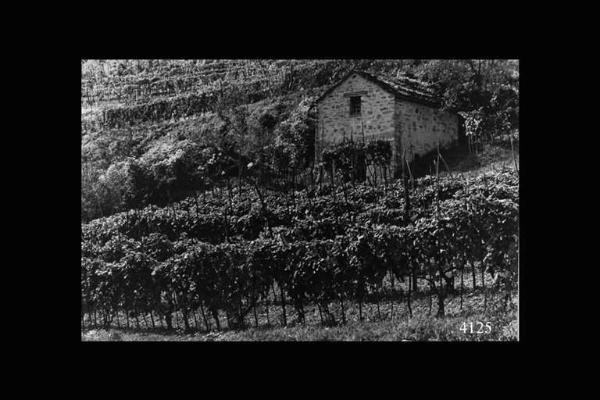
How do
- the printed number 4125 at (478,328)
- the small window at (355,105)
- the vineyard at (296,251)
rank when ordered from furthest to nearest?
the small window at (355,105) → the vineyard at (296,251) → the printed number 4125 at (478,328)

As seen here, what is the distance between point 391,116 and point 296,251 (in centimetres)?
181

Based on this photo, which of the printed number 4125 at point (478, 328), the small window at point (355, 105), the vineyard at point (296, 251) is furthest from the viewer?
the small window at point (355, 105)

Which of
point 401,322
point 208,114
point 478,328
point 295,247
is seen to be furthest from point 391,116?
point 478,328

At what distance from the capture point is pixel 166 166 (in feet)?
25.9

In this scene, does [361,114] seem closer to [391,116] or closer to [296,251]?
[391,116]

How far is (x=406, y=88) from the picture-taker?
7.63 metres

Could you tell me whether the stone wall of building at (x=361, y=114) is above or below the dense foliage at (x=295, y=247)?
above

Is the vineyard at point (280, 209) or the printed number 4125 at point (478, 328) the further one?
the vineyard at point (280, 209)

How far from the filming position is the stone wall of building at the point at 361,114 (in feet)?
25.2

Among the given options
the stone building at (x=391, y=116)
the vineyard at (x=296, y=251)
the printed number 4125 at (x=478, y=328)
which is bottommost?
the printed number 4125 at (x=478, y=328)

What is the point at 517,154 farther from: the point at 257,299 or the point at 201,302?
the point at 201,302

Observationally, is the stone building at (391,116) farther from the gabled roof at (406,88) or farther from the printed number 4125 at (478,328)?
the printed number 4125 at (478,328)

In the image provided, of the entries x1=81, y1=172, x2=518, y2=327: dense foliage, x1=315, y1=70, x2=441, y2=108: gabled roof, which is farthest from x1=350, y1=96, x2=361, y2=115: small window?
x1=81, y1=172, x2=518, y2=327: dense foliage

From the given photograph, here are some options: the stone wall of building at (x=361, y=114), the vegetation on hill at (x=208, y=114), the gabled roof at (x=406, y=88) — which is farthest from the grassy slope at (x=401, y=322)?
the gabled roof at (x=406, y=88)
